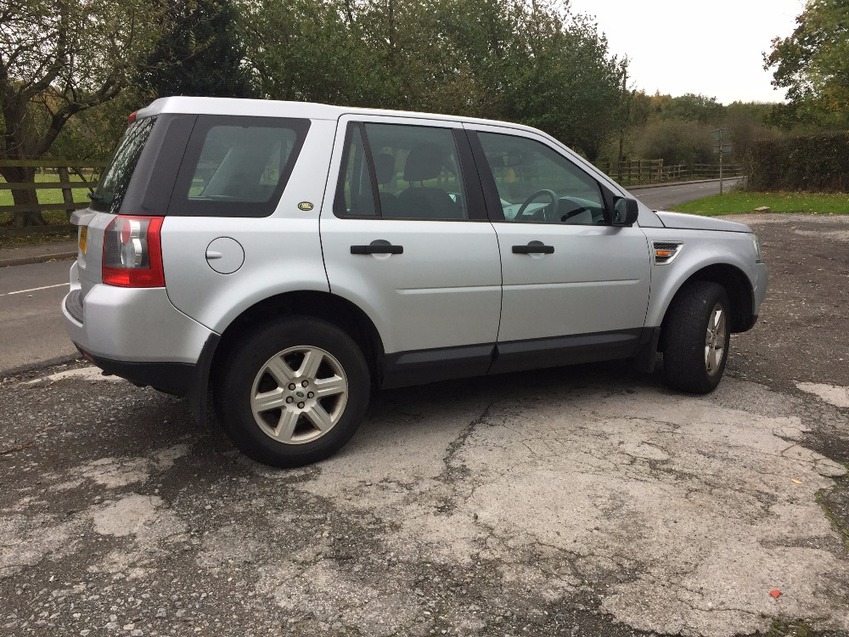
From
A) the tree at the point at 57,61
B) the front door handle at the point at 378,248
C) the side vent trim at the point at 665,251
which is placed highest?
the tree at the point at 57,61

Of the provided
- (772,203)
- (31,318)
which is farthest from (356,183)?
(772,203)

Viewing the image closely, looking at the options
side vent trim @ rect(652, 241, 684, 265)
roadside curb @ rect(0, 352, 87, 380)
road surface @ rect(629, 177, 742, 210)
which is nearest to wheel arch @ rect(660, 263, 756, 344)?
side vent trim @ rect(652, 241, 684, 265)

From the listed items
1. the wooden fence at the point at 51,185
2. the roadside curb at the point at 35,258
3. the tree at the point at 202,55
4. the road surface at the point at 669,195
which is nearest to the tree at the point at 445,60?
the tree at the point at 202,55

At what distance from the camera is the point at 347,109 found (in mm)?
3666

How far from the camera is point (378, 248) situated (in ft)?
11.6

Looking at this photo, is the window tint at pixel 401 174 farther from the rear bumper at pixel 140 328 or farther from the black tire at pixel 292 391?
the rear bumper at pixel 140 328

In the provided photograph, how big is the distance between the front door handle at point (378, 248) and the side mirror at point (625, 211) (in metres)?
1.54

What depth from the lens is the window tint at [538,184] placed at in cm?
408

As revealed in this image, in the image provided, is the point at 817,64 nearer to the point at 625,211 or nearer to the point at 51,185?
the point at 51,185

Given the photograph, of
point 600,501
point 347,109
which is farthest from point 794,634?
point 347,109

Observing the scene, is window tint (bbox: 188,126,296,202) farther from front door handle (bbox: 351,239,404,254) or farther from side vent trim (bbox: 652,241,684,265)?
side vent trim (bbox: 652,241,684,265)

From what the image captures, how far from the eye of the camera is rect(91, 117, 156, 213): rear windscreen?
10.9 feet

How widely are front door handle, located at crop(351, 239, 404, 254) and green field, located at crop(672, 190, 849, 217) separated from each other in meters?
19.3

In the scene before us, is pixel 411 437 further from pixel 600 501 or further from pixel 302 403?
pixel 600 501
